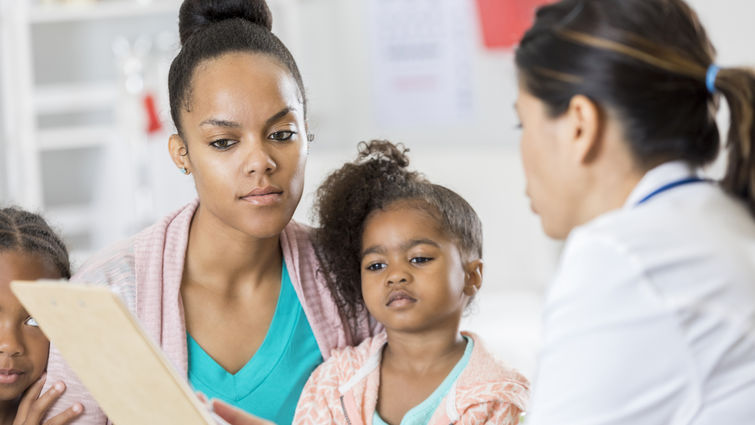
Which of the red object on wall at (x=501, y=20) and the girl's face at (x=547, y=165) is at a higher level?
the red object on wall at (x=501, y=20)

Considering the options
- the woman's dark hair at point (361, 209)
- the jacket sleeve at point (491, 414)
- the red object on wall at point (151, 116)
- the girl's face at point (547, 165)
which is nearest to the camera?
the girl's face at point (547, 165)

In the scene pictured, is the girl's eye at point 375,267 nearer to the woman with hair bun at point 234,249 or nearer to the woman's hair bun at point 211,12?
the woman with hair bun at point 234,249

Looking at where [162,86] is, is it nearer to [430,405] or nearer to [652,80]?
[430,405]

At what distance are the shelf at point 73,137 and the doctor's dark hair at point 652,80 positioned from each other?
3.18m

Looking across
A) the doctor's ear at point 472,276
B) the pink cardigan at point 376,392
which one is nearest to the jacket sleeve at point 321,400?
the pink cardigan at point 376,392

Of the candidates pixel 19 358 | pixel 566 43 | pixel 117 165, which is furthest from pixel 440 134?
pixel 566 43

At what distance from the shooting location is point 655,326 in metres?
0.84

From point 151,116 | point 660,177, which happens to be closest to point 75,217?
point 151,116

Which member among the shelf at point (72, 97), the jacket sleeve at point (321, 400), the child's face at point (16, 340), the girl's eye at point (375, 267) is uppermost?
the shelf at point (72, 97)

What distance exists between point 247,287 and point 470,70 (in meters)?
2.47

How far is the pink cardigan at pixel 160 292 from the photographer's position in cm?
139

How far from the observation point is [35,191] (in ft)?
12.3

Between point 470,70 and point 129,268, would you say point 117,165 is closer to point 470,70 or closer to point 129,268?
point 470,70

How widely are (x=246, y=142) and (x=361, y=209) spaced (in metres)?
0.29
